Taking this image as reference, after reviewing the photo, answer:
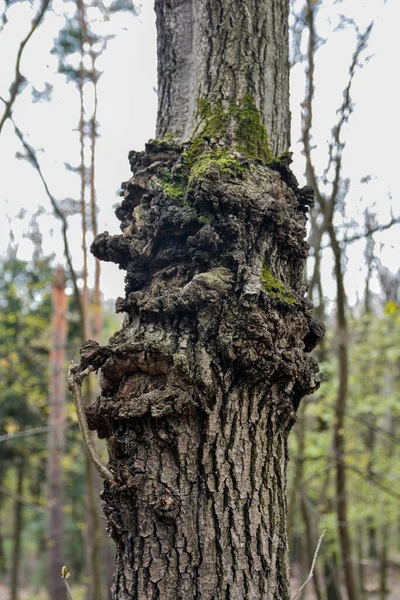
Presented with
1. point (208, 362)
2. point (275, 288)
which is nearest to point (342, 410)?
point (275, 288)

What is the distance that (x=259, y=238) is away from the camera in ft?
5.01

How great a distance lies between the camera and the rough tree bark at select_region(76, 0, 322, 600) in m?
1.29

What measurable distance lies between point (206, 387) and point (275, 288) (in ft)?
1.25

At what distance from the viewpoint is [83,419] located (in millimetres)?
1373

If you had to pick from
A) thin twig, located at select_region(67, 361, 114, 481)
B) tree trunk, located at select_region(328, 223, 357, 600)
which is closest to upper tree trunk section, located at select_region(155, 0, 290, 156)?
thin twig, located at select_region(67, 361, 114, 481)

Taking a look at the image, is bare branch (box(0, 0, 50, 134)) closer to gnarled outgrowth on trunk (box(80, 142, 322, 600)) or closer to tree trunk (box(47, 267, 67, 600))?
gnarled outgrowth on trunk (box(80, 142, 322, 600))

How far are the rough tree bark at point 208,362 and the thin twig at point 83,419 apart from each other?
0.11 ft

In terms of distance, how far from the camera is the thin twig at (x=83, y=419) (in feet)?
4.39

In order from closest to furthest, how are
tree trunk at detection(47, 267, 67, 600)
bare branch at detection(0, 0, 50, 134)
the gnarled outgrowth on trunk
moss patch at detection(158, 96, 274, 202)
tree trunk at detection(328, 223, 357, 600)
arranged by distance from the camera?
the gnarled outgrowth on trunk → moss patch at detection(158, 96, 274, 202) → bare branch at detection(0, 0, 50, 134) → tree trunk at detection(328, 223, 357, 600) → tree trunk at detection(47, 267, 67, 600)

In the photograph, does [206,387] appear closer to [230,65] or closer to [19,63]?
[230,65]

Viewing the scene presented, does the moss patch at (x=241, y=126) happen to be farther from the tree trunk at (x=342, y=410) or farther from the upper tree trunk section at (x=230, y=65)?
the tree trunk at (x=342, y=410)

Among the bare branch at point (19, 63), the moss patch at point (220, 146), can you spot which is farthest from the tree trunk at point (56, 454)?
the moss patch at point (220, 146)

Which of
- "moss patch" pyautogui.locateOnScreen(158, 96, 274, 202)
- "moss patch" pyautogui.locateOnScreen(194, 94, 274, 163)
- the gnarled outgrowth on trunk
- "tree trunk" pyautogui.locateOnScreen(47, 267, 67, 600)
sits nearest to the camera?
the gnarled outgrowth on trunk

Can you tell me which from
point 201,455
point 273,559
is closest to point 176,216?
point 201,455
